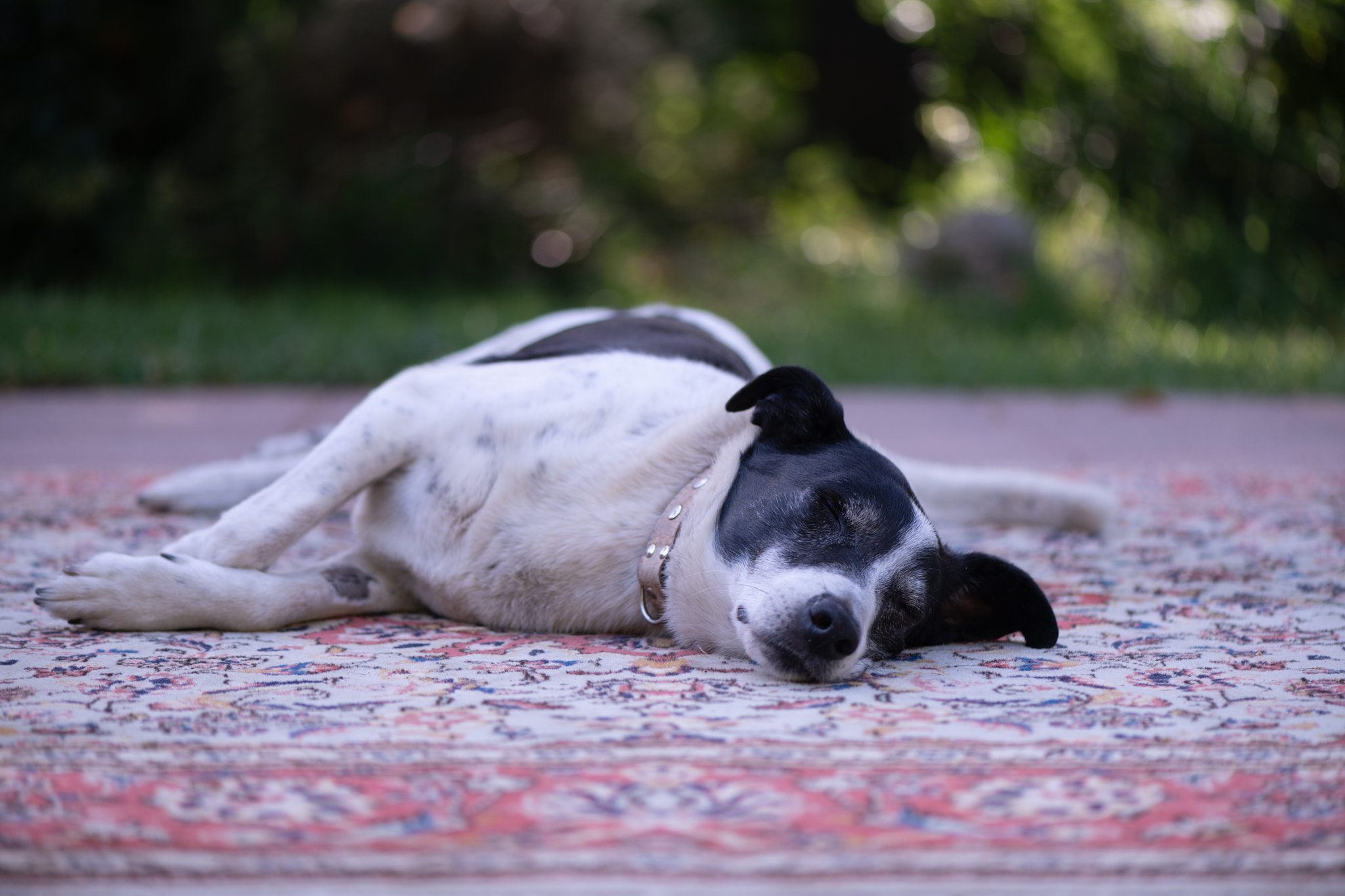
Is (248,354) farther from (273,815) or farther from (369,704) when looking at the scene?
(273,815)

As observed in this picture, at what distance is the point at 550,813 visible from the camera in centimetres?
141

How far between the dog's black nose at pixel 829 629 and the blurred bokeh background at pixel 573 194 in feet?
14.6

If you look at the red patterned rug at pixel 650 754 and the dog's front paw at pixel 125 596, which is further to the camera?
the dog's front paw at pixel 125 596

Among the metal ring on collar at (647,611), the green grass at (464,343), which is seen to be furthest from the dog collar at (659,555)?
the green grass at (464,343)

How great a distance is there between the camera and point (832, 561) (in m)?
2.17

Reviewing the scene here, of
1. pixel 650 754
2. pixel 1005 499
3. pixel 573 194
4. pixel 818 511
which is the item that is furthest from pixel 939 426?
pixel 573 194

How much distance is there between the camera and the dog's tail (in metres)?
3.43

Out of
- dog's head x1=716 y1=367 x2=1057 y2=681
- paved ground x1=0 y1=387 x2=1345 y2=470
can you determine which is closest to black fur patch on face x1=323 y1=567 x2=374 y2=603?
dog's head x1=716 y1=367 x2=1057 y2=681

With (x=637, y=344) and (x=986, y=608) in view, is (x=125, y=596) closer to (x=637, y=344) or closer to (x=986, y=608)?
(x=637, y=344)

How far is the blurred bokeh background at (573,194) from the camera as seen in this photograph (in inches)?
287

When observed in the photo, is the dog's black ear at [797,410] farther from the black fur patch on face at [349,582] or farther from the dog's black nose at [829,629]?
the black fur patch on face at [349,582]

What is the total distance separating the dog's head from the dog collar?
0.09 metres

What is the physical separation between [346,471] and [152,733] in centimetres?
91

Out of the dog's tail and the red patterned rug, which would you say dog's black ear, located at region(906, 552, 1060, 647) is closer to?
the red patterned rug
